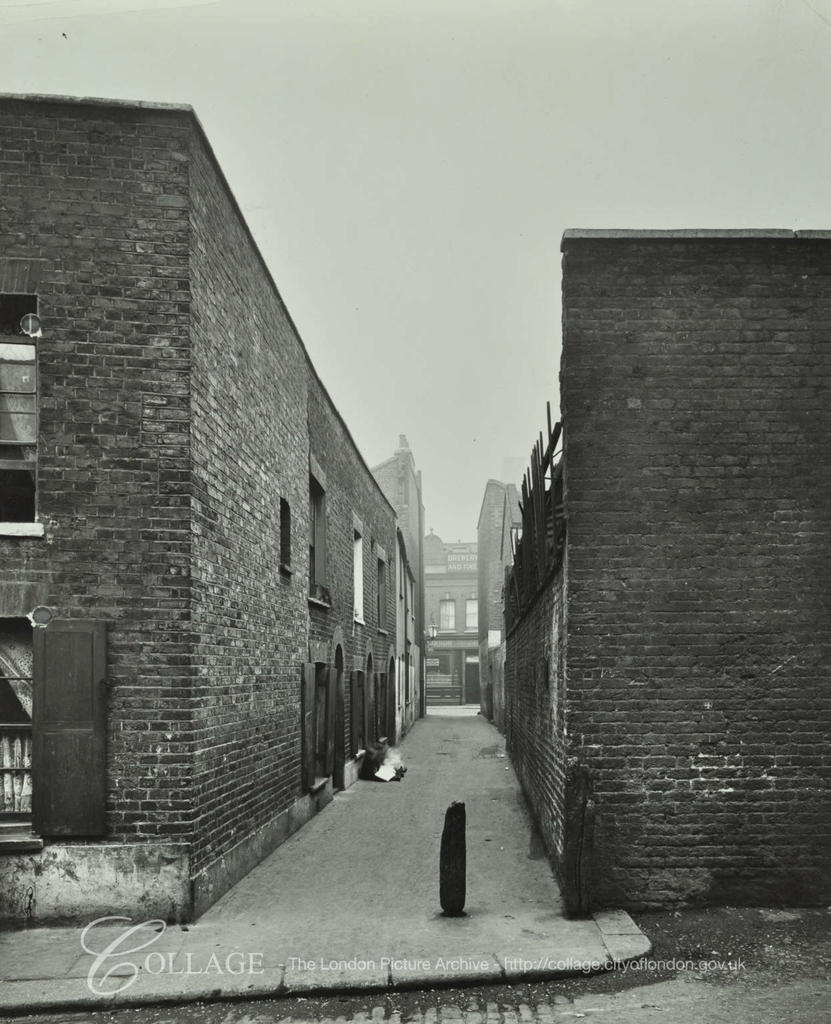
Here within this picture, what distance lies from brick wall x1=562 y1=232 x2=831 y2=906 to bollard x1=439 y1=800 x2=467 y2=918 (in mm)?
1039

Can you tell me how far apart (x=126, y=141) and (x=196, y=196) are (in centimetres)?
67

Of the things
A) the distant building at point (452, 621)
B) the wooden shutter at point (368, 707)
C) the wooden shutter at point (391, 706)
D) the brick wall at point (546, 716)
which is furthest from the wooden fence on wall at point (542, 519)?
the distant building at point (452, 621)

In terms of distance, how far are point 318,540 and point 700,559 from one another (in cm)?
706

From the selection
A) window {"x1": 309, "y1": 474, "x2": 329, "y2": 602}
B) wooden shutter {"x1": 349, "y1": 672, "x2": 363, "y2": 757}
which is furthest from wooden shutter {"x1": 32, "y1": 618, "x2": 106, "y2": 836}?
wooden shutter {"x1": 349, "y1": 672, "x2": 363, "y2": 757}

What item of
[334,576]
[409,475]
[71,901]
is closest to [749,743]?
[71,901]

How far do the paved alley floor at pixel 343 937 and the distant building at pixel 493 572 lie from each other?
59.7 feet

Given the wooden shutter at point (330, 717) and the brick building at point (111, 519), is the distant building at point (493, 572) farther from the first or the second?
the brick building at point (111, 519)

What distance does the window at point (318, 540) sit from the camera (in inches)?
501

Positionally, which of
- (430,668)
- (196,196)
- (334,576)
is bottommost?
(430,668)

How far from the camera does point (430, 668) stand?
1925 inches

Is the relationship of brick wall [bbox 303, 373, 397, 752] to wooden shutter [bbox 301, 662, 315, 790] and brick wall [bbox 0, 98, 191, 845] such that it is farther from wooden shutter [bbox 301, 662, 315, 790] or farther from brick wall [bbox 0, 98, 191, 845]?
brick wall [bbox 0, 98, 191, 845]

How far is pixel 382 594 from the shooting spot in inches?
816

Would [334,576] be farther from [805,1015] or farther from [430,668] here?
[430,668]

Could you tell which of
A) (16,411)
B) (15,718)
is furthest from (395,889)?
(16,411)
